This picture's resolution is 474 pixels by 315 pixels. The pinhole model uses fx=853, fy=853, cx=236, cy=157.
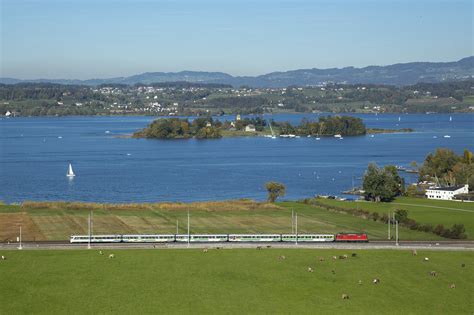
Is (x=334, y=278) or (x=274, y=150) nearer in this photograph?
(x=334, y=278)

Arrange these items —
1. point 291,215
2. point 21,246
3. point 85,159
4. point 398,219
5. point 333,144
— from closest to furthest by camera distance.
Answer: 1. point 21,246
2. point 398,219
3. point 291,215
4. point 85,159
5. point 333,144

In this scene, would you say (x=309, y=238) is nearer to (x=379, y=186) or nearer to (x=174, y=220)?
(x=174, y=220)

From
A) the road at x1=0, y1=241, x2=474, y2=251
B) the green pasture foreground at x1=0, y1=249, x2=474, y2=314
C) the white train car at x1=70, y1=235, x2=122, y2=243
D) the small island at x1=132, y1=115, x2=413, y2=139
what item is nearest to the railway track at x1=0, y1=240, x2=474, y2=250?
the road at x1=0, y1=241, x2=474, y2=251

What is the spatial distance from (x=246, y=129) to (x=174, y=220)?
93986mm

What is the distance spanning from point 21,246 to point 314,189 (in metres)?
32.6

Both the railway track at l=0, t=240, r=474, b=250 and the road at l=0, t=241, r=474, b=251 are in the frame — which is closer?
the road at l=0, t=241, r=474, b=251

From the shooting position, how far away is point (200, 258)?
31.2m

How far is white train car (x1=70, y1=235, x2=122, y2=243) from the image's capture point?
Answer: 3478 cm

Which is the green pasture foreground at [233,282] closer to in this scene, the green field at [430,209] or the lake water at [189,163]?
the green field at [430,209]

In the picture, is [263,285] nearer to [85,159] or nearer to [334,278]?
[334,278]

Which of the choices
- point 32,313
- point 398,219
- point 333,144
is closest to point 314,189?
point 398,219

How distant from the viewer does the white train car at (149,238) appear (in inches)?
1395

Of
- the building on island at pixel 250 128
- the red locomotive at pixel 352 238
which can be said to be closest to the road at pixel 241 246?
the red locomotive at pixel 352 238

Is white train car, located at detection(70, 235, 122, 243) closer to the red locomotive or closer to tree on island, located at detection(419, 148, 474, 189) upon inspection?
the red locomotive
